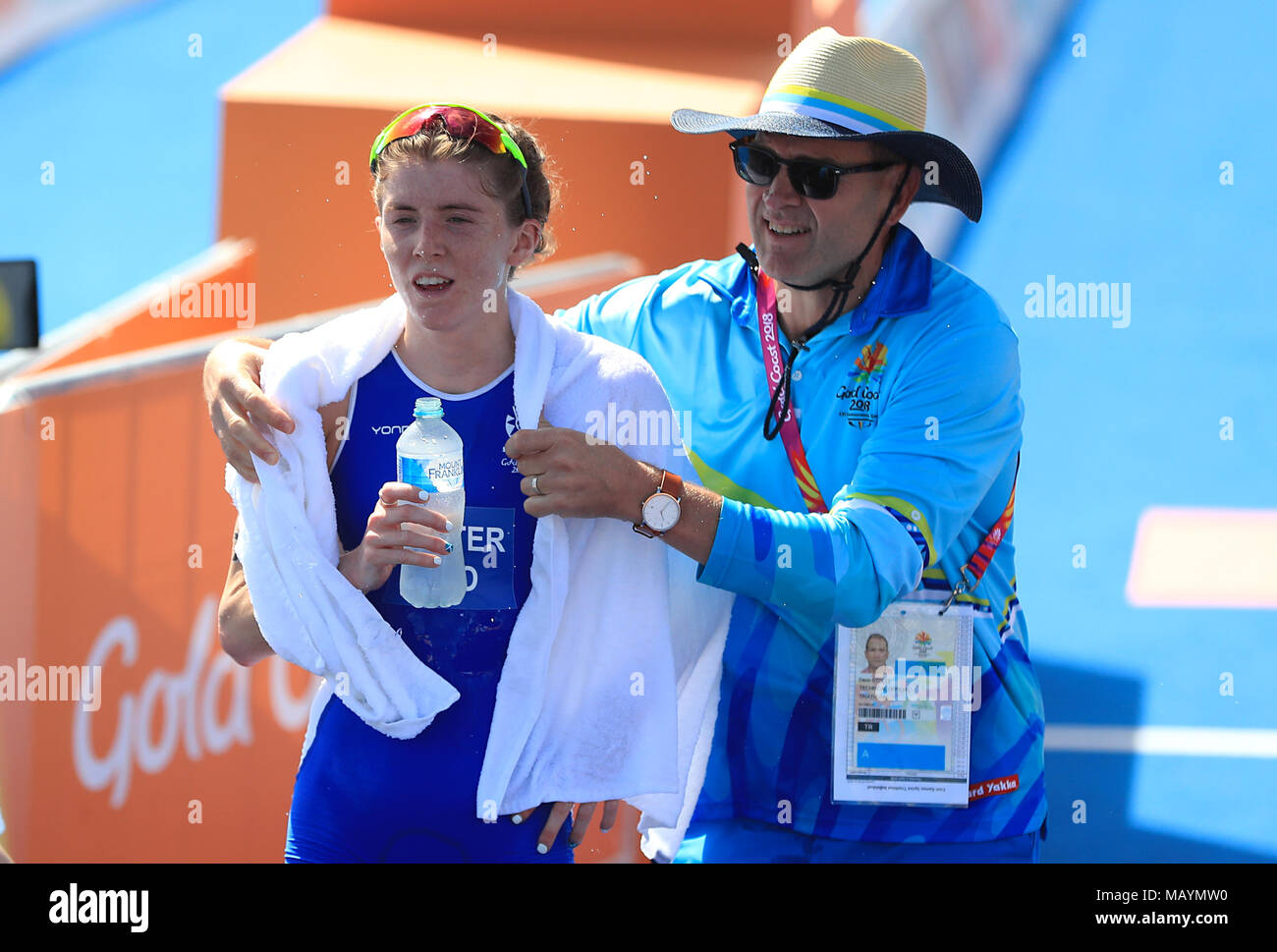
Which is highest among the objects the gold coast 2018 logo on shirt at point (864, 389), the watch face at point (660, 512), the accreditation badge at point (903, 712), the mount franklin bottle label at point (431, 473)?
the gold coast 2018 logo on shirt at point (864, 389)

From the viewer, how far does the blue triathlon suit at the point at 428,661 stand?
2.16 meters

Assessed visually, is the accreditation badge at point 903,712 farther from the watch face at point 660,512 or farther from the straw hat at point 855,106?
the straw hat at point 855,106

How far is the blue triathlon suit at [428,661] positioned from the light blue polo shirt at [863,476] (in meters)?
0.47

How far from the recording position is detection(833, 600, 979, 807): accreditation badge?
8.20ft

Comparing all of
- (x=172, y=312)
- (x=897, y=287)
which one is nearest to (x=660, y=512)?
(x=897, y=287)

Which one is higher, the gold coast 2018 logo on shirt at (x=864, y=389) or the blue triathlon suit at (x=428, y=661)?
the gold coast 2018 logo on shirt at (x=864, y=389)

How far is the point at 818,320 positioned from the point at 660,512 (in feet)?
1.99

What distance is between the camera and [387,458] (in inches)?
85.0

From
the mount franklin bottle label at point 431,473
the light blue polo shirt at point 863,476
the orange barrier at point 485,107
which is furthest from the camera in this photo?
the orange barrier at point 485,107

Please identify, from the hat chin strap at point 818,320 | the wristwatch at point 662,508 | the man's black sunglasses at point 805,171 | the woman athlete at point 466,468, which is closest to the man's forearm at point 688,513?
the wristwatch at point 662,508

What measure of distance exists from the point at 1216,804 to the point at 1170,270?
1912mm
